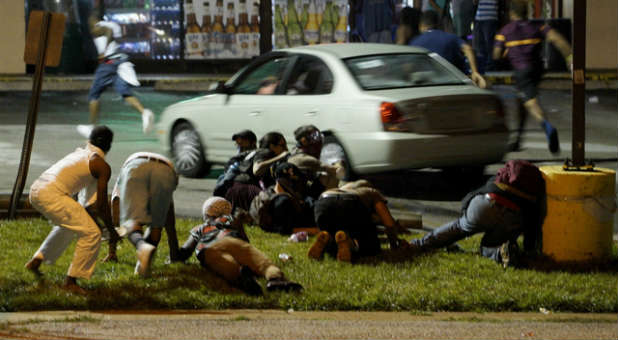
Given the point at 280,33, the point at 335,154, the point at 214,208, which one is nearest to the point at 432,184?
the point at 335,154

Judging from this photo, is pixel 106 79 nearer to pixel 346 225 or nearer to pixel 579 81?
pixel 346 225

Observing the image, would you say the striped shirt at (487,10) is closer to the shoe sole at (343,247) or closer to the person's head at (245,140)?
the person's head at (245,140)

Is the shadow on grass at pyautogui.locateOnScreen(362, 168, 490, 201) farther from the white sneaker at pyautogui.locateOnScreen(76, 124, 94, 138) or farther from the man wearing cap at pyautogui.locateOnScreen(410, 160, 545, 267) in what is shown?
the white sneaker at pyautogui.locateOnScreen(76, 124, 94, 138)

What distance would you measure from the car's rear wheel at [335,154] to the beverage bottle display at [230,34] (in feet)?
46.5

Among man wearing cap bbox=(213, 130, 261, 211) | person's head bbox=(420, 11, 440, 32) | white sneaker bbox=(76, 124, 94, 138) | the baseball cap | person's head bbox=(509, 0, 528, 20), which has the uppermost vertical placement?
person's head bbox=(509, 0, 528, 20)

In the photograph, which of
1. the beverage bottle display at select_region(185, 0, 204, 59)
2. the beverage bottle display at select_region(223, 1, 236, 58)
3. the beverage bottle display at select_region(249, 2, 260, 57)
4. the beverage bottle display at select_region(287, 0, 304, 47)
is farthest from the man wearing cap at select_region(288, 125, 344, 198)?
the beverage bottle display at select_region(185, 0, 204, 59)

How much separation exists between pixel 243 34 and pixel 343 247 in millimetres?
16863

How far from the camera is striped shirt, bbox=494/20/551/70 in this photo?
13.3m

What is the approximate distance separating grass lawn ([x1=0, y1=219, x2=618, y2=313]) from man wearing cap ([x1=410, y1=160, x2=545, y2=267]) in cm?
16

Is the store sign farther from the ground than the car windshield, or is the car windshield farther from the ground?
the store sign

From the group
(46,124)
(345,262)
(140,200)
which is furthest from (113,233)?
(46,124)

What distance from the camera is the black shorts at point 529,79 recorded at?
1334 cm

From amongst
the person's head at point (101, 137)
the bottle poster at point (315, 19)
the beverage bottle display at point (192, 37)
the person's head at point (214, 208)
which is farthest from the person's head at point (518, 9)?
the beverage bottle display at point (192, 37)

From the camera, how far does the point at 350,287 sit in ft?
24.2
